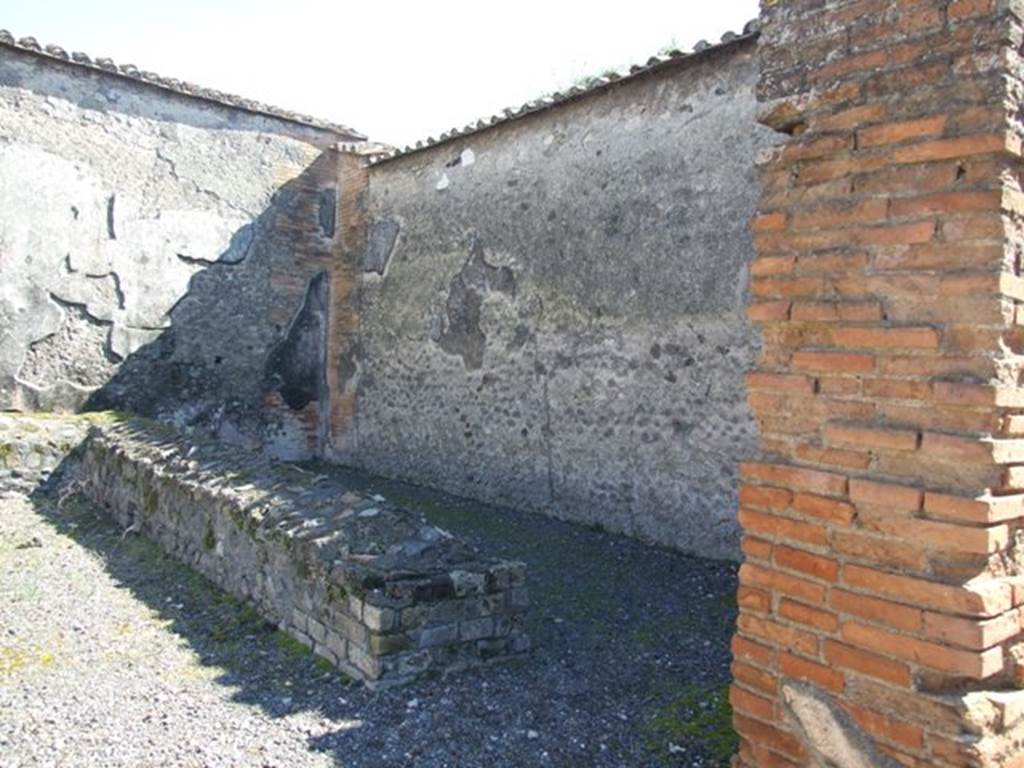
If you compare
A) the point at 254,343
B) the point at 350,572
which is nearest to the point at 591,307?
the point at 350,572

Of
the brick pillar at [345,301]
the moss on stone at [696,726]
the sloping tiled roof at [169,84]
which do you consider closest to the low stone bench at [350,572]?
the moss on stone at [696,726]

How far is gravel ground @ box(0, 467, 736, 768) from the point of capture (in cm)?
299

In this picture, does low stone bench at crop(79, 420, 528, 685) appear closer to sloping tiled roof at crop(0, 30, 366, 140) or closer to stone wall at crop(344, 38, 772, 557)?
stone wall at crop(344, 38, 772, 557)

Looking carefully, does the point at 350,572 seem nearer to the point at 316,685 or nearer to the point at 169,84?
the point at 316,685

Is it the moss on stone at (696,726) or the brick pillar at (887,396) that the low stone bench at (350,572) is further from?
the brick pillar at (887,396)

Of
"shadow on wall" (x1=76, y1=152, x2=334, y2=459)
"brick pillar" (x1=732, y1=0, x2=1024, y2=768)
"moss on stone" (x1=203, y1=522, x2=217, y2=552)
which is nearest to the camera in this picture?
"brick pillar" (x1=732, y1=0, x2=1024, y2=768)

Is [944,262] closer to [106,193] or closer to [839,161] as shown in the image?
[839,161]

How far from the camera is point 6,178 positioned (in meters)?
8.32

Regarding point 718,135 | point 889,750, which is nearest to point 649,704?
point 889,750

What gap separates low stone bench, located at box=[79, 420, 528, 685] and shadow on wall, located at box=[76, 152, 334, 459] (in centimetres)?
425

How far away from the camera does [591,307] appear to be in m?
6.88

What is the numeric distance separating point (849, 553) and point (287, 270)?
9144 millimetres

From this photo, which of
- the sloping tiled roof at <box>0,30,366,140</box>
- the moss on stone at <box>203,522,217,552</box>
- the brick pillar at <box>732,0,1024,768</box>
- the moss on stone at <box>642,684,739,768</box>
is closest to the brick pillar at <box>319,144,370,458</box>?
the sloping tiled roof at <box>0,30,366,140</box>

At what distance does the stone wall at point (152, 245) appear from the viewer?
8.51 meters
